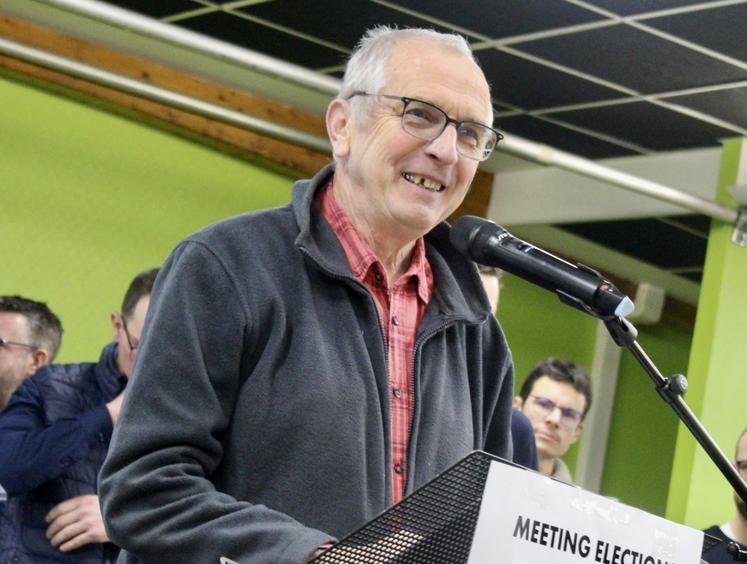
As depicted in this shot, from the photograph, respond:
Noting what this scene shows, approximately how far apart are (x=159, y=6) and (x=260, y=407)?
499 cm

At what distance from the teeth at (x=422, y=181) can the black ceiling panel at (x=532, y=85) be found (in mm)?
4443

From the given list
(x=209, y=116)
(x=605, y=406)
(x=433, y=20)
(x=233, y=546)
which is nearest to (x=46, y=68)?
(x=209, y=116)

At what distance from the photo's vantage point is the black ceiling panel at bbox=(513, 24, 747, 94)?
5.80 metres

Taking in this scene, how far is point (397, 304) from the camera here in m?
1.90

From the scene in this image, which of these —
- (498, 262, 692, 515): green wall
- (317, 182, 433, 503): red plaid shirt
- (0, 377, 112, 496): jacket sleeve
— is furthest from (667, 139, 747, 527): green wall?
(317, 182, 433, 503): red plaid shirt

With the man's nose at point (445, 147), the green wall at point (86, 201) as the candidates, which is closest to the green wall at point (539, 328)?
the green wall at point (86, 201)

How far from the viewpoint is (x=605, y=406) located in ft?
31.6

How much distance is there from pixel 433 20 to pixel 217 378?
445 centimetres

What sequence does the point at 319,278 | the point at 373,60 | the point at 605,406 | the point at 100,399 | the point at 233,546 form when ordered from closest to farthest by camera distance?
the point at 233,546 < the point at 319,278 < the point at 373,60 < the point at 100,399 < the point at 605,406

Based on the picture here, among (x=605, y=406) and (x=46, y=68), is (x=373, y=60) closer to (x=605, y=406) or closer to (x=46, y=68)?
(x=46, y=68)

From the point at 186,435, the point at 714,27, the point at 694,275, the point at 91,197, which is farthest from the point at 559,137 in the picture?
the point at 186,435

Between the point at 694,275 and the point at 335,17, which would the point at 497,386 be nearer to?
the point at 335,17

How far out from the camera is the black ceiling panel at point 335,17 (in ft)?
19.6

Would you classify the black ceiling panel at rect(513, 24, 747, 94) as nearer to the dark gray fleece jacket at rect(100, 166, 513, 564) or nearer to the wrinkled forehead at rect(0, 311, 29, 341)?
the wrinkled forehead at rect(0, 311, 29, 341)
